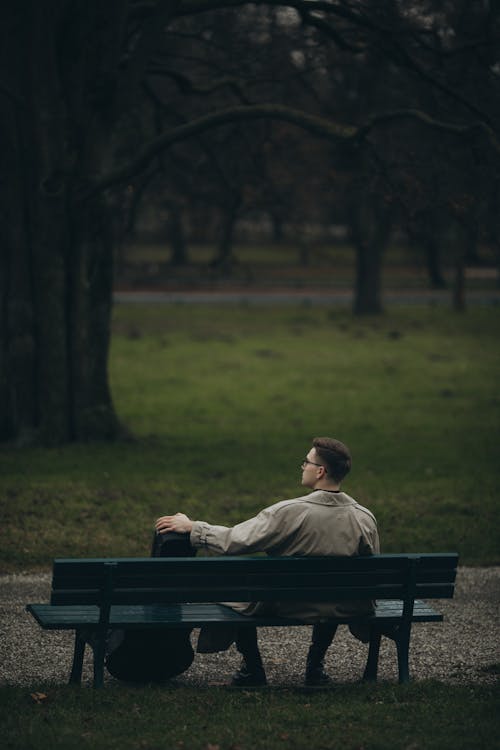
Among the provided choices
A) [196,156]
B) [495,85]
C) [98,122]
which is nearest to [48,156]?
[98,122]

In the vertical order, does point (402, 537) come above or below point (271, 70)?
below

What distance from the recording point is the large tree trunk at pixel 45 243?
11.7 meters

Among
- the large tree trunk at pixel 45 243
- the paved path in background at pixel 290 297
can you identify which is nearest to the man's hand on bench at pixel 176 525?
the large tree trunk at pixel 45 243

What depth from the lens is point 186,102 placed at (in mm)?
18359

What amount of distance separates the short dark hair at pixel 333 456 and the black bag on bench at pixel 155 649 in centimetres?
75

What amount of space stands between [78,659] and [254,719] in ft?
3.31

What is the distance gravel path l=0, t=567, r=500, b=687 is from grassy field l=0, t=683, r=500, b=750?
47 cm

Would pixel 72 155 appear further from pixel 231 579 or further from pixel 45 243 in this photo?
pixel 231 579

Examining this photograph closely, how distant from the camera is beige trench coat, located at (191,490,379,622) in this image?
522 cm

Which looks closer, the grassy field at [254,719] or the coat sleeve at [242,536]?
the grassy field at [254,719]

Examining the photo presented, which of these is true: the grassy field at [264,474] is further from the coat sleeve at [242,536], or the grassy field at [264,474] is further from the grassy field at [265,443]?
the coat sleeve at [242,536]

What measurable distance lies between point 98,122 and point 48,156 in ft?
2.55

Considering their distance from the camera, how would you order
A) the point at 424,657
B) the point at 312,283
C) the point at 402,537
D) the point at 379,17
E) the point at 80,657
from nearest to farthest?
the point at 80,657, the point at 424,657, the point at 402,537, the point at 379,17, the point at 312,283

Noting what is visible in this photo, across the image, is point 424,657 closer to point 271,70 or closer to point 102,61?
point 102,61
